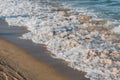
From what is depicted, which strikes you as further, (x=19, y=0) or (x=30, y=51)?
(x=19, y=0)

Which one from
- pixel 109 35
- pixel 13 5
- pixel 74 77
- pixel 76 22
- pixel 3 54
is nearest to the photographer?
pixel 74 77

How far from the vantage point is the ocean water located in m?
8.52

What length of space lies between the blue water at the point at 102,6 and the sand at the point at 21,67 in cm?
593

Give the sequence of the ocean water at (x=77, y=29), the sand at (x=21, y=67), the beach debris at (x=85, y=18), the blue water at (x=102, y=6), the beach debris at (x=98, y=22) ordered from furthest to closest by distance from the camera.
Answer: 1. the blue water at (x=102, y=6)
2. the beach debris at (x=85, y=18)
3. the beach debris at (x=98, y=22)
4. the ocean water at (x=77, y=29)
5. the sand at (x=21, y=67)

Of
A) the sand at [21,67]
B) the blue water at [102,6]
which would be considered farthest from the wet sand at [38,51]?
the blue water at [102,6]

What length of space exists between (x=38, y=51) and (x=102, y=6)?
7796 mm

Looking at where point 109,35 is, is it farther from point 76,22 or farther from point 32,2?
point 32,2

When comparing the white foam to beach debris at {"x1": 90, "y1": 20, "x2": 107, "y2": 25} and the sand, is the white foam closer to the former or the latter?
beach debris at {"x1": 90, "y1": 20, "x2": 107, "y2": 25}

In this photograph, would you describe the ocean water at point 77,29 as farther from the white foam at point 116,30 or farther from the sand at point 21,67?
the sand at point 21,67

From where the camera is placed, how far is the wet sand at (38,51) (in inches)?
311

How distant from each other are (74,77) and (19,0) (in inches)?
456

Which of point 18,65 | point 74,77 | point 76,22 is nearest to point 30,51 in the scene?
point 18,65

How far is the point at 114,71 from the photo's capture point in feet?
25.9

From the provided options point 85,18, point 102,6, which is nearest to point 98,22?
point 85,18
